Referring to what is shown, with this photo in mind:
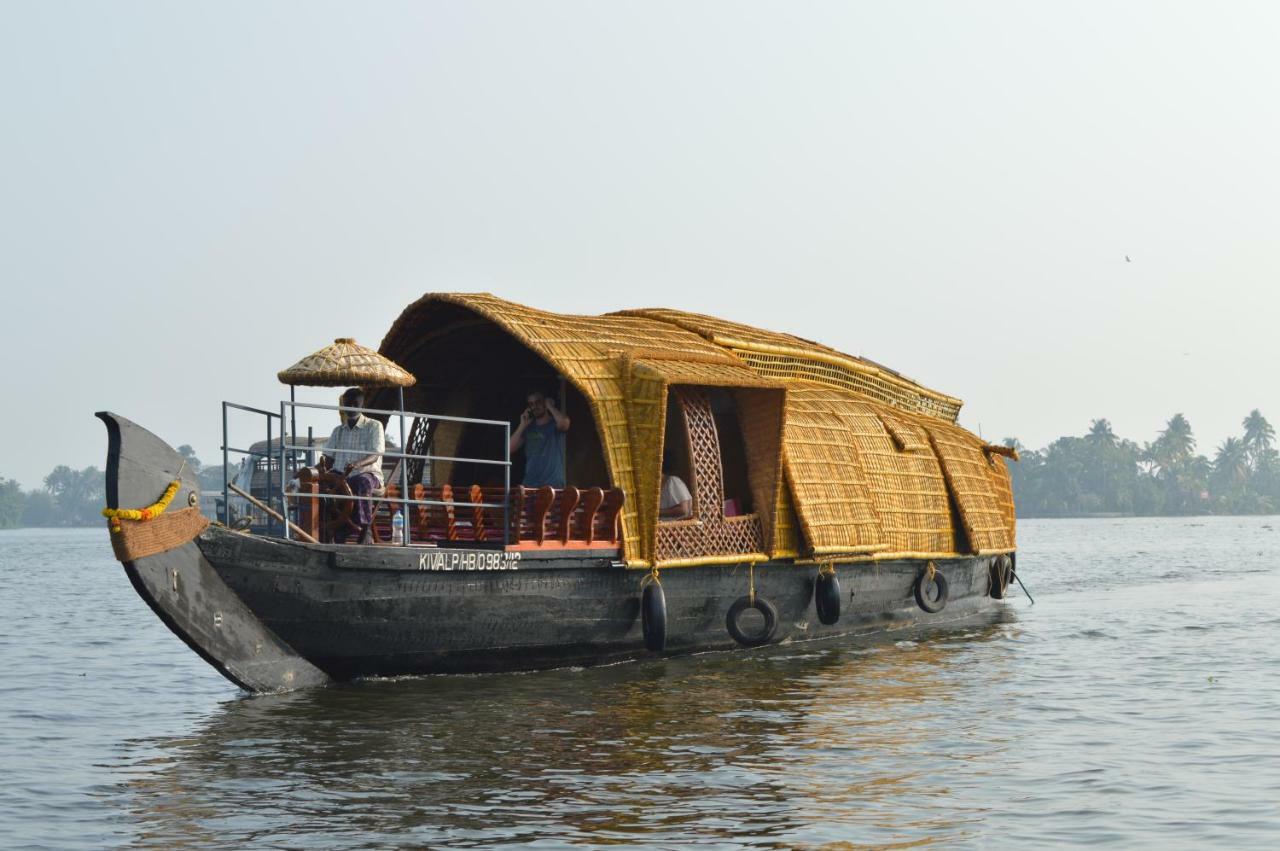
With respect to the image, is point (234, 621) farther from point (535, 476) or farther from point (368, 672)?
point (535, 476)

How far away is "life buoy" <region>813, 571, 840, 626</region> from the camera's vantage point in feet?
46.6

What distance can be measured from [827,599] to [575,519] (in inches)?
123

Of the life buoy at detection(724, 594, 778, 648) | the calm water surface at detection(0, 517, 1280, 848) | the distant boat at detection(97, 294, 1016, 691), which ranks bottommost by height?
the calm water surface at detection(0, 517, 1280, 848)

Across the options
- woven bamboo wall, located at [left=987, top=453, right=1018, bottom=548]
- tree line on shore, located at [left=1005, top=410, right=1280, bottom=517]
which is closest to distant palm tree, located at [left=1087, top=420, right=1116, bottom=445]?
tree line on shore, located at [left=1005, top=410, right=1280, bottom=517]

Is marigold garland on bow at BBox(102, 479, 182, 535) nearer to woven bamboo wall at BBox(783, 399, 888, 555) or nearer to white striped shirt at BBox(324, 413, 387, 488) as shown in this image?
white striped shirt at BBox(324, 413, 387, 488)

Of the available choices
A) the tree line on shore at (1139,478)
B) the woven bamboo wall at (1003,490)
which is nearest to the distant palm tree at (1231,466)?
the tree line on shore at (1139,478)

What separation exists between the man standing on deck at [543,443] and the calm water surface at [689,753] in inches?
72.1

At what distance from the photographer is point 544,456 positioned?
13.4 metres

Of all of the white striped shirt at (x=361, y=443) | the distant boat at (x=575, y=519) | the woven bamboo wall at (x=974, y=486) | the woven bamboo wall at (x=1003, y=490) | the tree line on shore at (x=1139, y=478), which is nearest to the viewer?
the distant boat at (x=575, y=519)

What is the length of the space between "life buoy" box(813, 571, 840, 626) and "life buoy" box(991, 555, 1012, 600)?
17.3ft

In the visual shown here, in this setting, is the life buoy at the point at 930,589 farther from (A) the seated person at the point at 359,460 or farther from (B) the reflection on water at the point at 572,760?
(A) the seated person at the point at 359,460

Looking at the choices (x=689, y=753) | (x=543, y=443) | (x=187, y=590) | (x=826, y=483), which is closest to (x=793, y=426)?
(x=826, y=483)

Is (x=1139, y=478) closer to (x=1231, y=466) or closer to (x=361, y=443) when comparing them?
(x=1231, y=466)

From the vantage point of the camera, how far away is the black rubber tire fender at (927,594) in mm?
16188
